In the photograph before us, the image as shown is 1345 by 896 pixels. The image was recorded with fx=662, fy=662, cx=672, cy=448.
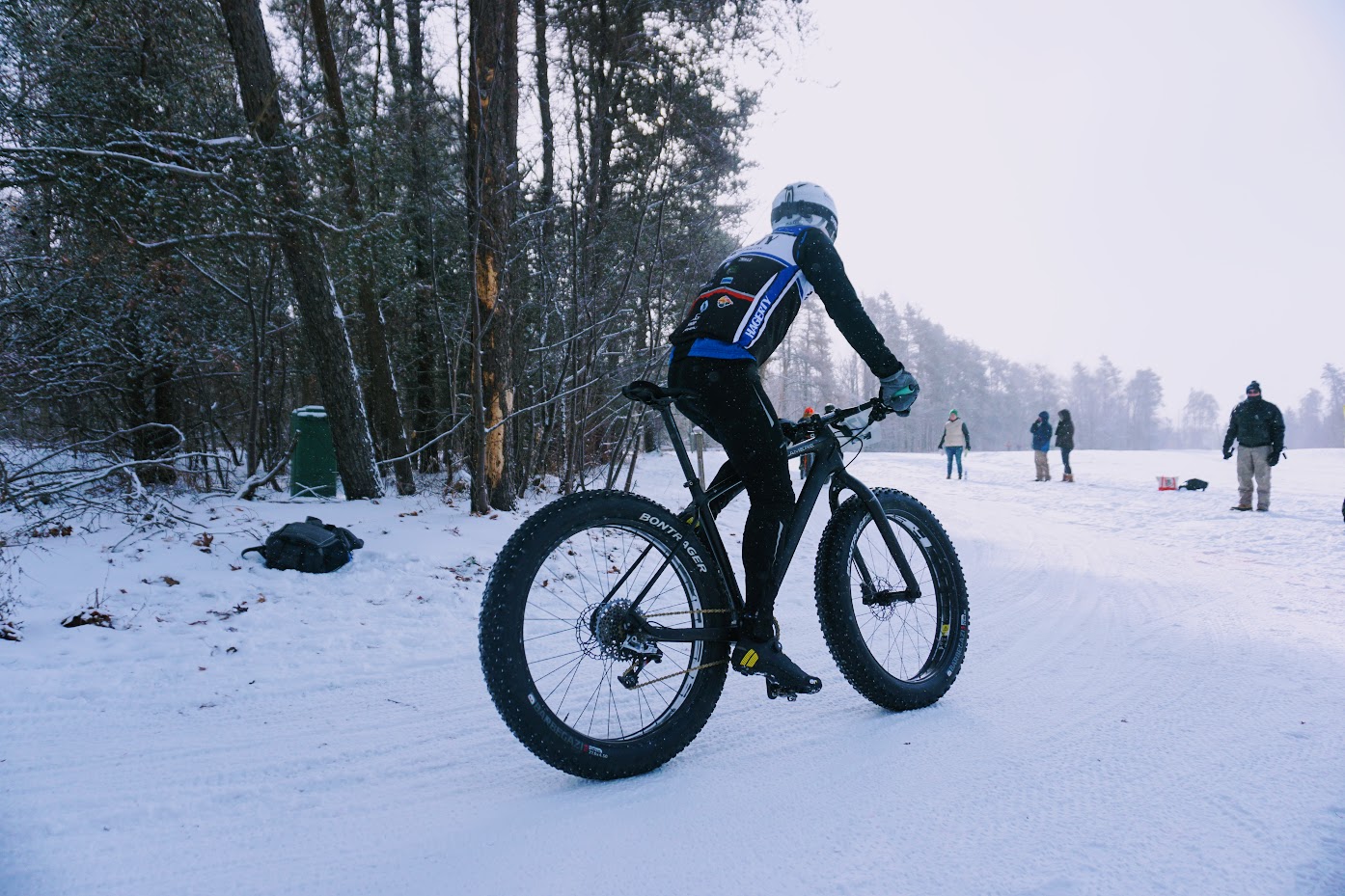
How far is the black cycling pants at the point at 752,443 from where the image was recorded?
7.98ft

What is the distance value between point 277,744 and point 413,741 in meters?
0.49

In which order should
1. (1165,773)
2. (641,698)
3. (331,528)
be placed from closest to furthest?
1. (1165,773)
2. (641,698)
3. (331,528)

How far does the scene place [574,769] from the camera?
79.8 inches

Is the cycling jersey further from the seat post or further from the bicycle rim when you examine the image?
the bicycle rim

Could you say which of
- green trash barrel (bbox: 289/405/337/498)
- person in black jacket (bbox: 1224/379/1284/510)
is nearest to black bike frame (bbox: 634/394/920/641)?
green trash barrel (bbox: 289/405/337/498)

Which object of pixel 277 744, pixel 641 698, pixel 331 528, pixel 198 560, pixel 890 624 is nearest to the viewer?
pixel 277 744

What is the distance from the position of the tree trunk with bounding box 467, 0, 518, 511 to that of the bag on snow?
2129 millimetres

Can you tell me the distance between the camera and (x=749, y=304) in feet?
8.02

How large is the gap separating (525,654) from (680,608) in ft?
2.01

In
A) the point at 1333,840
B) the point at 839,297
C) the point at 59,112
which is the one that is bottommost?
the point at 1333,840

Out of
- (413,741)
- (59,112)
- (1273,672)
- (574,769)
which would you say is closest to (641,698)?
(574,769)

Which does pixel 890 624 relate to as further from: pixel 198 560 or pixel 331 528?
pixel 198 560

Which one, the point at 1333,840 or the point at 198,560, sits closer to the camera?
the point at 1333,840

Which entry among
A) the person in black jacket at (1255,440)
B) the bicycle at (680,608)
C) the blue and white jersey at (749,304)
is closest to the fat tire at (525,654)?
the bicycle at (680,608)
